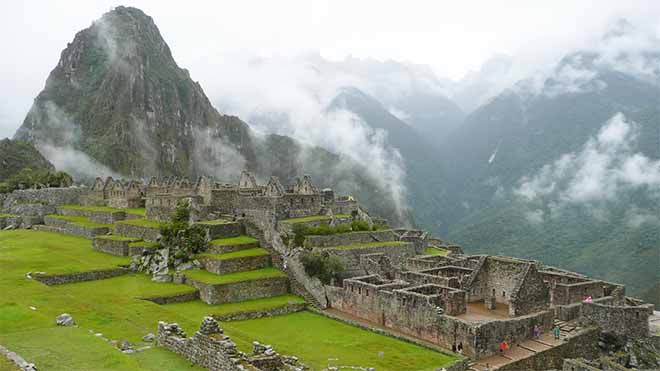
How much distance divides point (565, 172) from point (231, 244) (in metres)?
45.3

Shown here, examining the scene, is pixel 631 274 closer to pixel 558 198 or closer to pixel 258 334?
pixel 558 198

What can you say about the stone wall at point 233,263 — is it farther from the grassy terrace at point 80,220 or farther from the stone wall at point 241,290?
the grassy terrace at point 80,220

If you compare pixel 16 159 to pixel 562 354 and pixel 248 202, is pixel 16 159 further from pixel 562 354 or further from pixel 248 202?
pixel 562 354

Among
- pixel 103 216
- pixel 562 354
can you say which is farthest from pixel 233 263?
pixel 103 216

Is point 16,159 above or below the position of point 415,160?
below

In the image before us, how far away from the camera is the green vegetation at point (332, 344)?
64.1ft

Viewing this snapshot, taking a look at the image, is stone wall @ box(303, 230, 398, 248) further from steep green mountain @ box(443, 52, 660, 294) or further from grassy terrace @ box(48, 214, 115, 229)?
steep green mountain @ box(443, 52, 660, 294)

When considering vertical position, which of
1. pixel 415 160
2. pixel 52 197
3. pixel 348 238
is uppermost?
pixel 415 160

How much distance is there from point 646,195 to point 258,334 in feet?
147

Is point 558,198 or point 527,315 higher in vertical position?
point 558,198

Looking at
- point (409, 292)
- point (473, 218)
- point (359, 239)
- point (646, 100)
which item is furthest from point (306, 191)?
point (646, 100)

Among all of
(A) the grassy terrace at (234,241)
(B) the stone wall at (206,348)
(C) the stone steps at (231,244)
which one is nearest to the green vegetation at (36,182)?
(A) the grassy terrace at (234,241)

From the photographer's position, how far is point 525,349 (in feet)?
72.6

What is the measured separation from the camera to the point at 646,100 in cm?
6738
